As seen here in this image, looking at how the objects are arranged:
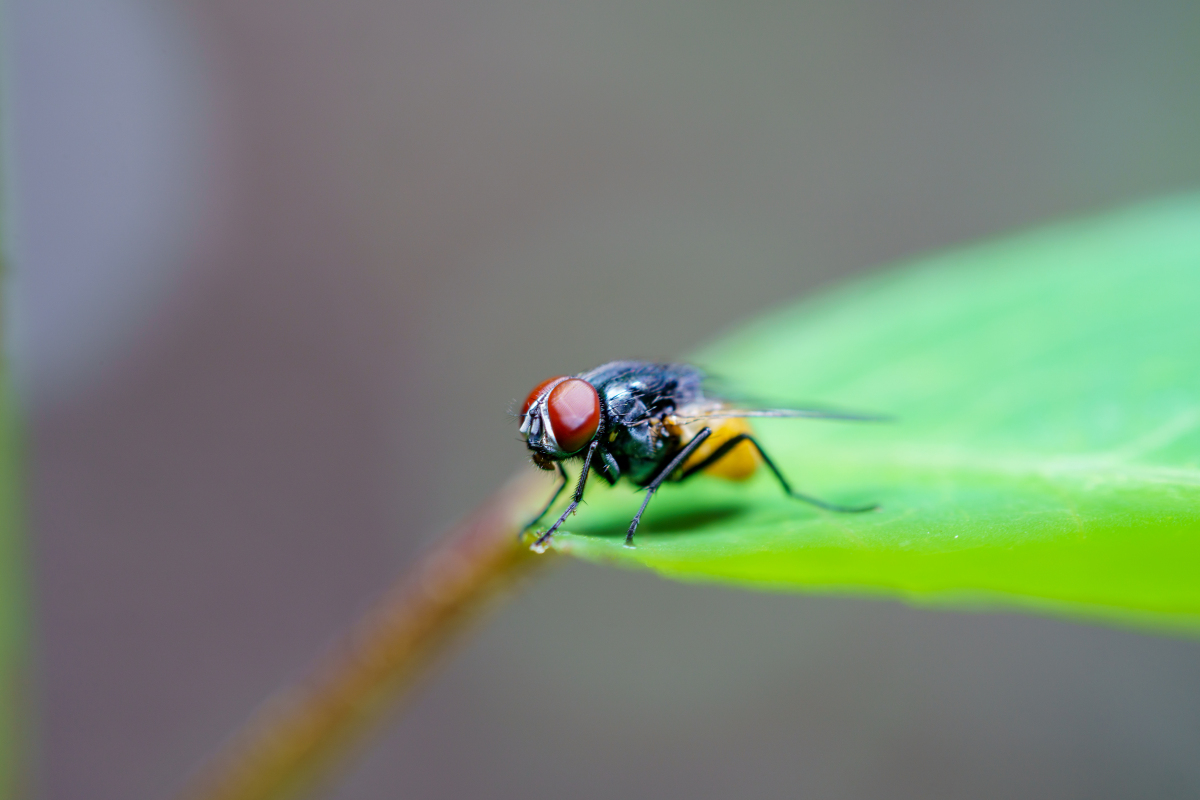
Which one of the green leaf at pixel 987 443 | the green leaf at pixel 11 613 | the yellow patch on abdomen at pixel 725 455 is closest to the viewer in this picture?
the green leaf at pixel 987 443

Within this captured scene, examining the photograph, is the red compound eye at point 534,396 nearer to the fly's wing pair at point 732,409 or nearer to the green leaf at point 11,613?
the fly's wing pair at point 732,409


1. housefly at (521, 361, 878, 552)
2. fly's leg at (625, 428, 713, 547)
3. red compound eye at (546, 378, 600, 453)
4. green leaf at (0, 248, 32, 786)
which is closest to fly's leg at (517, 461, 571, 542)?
housefly at (521, 361, 878, 552)

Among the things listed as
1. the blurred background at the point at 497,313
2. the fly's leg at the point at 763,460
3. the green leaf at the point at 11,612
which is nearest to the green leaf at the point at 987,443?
the fly's leg at the point at 763,460

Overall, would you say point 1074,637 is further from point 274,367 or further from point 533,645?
point 274,367

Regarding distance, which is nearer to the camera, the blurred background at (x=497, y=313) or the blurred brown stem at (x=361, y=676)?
the blurred brown stem at (x=361, y=676)

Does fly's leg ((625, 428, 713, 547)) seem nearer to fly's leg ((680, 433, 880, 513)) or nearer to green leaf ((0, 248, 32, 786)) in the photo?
fly's leg ((680, 433, 880, 513))

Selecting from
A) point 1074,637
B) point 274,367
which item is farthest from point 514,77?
point 1074,637

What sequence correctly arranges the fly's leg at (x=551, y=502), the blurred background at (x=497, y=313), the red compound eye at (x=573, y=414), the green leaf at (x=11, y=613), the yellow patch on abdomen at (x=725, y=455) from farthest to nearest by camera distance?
1. the blurred background at (x=497, y=313)
2. the yellow patch on abdomen at (x=725, y=455)
3. the red compound eye at (x=573, y=414)
4. the fly's leg at (x=551, y=502)
5. the green leaf at (x=11, y=613)
